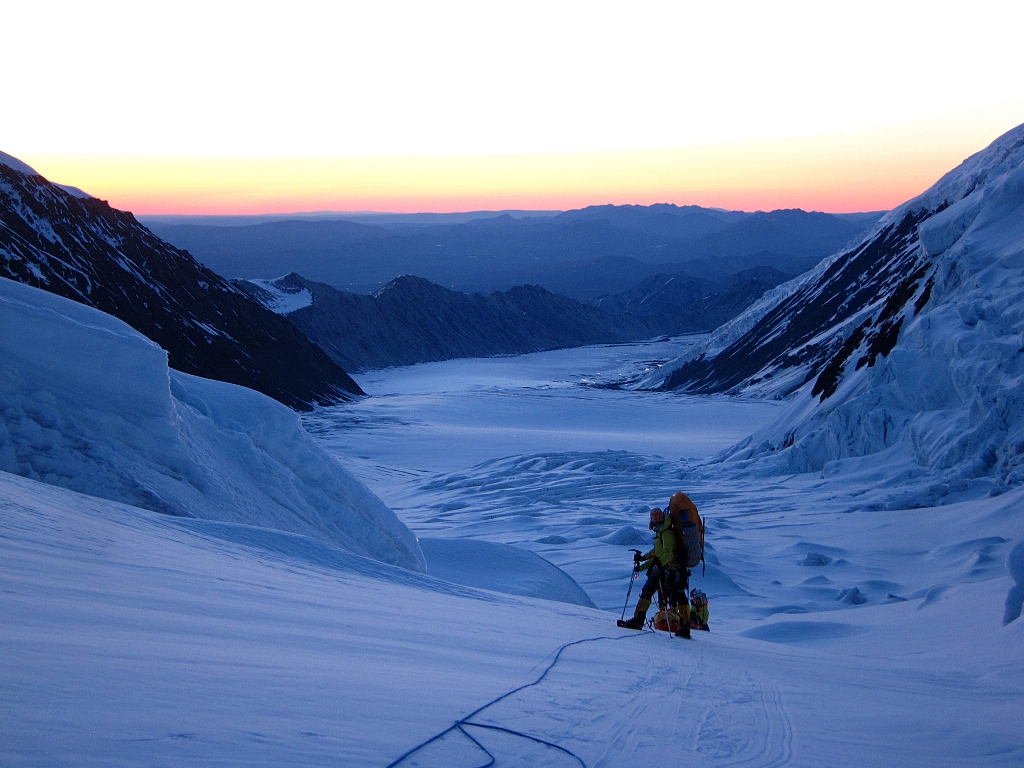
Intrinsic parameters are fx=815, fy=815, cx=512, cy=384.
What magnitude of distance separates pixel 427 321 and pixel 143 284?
67920 mm

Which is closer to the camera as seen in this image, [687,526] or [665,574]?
[687,526]

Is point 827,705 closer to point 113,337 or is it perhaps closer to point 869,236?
point 113,337


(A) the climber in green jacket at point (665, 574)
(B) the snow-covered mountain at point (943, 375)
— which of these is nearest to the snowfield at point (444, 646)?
(A) the climber in green jacket at point (665, 574)

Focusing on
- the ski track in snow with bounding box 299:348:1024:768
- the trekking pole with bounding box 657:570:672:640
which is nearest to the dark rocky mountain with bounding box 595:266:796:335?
the ski track in snow with bounding box 299:348:1024:768

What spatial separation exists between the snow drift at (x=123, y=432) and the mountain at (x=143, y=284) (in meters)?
29.8

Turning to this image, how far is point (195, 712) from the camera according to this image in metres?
2.63

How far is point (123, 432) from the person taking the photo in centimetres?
782

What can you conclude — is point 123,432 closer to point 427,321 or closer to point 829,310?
point 829,310

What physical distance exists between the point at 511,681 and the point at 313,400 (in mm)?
47903

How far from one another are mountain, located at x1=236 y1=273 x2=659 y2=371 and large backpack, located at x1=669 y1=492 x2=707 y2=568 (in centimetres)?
8506

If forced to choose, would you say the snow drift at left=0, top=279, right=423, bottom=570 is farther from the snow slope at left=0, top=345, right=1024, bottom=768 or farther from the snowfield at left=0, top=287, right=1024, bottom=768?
the snow slope at left=0, top=345, right=1024, bottom=768

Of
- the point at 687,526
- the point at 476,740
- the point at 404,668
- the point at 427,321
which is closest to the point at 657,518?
the point at 687,526

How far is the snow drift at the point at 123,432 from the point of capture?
23.4 ft

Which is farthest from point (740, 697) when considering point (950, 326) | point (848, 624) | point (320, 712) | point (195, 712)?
point (950, 326)
